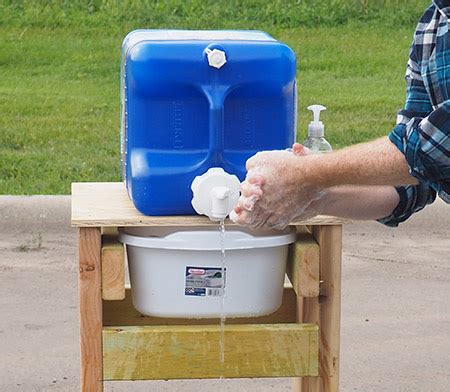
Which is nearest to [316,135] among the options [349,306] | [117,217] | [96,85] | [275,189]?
[117,217]

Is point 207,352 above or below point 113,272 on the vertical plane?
below

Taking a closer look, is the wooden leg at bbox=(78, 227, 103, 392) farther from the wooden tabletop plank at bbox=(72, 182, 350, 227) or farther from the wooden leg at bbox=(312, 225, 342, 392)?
the wooden leg at bbox=(312, 225, 342, 392)

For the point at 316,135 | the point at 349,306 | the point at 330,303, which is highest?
the point at 316,135

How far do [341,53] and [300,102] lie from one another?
1.58m

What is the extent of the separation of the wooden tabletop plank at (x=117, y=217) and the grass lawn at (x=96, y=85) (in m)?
3.00

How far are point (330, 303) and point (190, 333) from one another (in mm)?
412

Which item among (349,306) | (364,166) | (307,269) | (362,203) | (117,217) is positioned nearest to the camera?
(364,166)

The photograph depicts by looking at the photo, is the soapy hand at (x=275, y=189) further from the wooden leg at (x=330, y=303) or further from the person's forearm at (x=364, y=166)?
the wooden leg at (x=330, y=303)

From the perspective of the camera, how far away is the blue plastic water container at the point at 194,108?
3260mm

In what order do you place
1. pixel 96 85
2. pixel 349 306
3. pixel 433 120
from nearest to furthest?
pixel 433 120 < pixel 349 306 < pixel 96 85

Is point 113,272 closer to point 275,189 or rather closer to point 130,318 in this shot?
point 130,318

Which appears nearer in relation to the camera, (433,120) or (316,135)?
(433,120)

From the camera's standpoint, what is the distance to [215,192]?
3.18 m

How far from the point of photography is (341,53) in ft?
31.4
